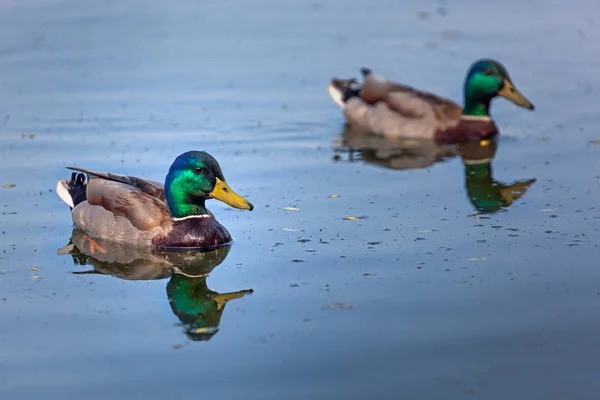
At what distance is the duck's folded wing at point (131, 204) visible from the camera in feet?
30.7

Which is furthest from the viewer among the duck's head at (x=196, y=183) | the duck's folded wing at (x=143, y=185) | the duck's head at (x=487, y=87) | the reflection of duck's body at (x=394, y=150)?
the duck's head at (x=487, y=87)

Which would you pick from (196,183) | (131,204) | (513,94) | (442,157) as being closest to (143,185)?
(131,204)

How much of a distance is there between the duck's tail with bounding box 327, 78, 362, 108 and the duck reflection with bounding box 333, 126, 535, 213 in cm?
42

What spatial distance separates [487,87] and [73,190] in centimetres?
605

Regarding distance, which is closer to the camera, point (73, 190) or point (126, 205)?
point (126, 205)

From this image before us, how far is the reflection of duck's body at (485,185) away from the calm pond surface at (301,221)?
0.05 metres

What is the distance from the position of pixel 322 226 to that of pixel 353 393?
135 inches

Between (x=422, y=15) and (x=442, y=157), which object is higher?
(x=422, y=15)

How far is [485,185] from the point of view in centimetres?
1115

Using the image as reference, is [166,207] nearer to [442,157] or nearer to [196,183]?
[196,183]

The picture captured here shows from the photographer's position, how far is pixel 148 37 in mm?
17469

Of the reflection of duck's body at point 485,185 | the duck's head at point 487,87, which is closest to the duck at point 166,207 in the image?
Answer: the reflection of duck's body at point 485,185

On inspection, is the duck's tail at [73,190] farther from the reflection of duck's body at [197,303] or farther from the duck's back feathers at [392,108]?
the duck's back feathers at [392,108]

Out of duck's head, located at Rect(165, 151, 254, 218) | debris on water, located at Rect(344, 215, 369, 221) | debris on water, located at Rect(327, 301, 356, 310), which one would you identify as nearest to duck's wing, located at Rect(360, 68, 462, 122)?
debris on water, located at Rect(344, 215, 369, 221)
